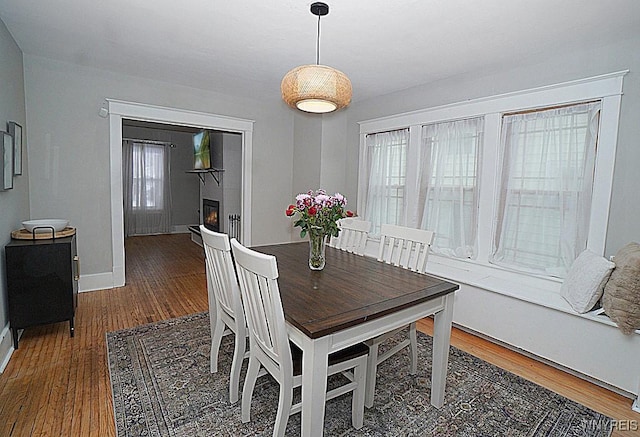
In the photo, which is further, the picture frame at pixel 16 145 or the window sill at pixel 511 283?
the picture frame at pixel 16 145

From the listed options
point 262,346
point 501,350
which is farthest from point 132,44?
point 501,350

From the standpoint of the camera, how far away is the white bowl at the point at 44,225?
2838 mm

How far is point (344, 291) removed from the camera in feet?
6.03

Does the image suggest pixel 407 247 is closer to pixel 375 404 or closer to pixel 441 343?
pixel 441 343

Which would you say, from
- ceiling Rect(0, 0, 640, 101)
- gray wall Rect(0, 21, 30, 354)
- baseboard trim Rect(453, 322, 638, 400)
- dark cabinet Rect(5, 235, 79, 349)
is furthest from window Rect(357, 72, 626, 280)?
gray wall Rect(0, 21, 30, 354)

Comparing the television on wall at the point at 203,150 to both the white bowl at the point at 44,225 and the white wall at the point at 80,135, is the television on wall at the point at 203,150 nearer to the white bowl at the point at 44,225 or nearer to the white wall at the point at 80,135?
the white wall at the point at 80,135

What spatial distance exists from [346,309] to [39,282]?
255cm

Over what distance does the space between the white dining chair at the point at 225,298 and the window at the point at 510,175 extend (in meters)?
2.34

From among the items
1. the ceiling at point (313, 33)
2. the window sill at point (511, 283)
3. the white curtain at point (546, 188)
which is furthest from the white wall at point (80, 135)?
the white curtain at point (546, 188)

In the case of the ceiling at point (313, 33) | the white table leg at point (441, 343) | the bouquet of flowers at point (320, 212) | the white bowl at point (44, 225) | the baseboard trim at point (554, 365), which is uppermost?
the ceiling at point (313, 33)

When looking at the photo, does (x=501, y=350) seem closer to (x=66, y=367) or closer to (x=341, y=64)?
(x=341, y=64)

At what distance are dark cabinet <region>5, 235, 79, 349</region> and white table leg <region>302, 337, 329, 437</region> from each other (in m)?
2.37

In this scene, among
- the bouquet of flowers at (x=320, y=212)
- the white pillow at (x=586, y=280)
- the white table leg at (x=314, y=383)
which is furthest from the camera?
the white pillow at (x=586, y=280)

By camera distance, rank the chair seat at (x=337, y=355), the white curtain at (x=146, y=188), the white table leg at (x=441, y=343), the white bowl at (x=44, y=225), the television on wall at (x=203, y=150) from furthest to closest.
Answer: the white curtain at (x=146, y=188) < the television on wall at (x=203, y=150) < the white bowl at (x=44, y=225) < the white table leg at (x=441, y=343) < the chair seat at (x=337, y=355)
